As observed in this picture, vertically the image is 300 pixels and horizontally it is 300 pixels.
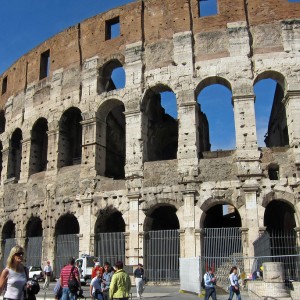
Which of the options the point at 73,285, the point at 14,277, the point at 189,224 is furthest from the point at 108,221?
the point at 14,277

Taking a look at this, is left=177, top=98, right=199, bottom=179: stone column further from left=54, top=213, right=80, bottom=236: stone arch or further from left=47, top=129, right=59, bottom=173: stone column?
left=47, top=129, right=59, bottom=173: stone column

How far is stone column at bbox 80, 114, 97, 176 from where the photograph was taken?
1647 cm

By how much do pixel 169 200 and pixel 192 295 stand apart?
433cm

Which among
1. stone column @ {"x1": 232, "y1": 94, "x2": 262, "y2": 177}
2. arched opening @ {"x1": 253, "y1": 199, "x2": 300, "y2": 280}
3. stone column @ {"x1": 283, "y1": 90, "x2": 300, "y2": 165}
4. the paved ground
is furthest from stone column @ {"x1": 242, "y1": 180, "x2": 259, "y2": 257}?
the paved ground

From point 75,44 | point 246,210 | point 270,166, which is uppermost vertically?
point 75,44

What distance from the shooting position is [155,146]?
18.9 metres

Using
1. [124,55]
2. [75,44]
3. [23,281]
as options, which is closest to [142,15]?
[124,55]

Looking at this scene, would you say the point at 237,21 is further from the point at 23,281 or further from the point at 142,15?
the point at 23,281

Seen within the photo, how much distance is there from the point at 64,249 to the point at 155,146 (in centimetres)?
594

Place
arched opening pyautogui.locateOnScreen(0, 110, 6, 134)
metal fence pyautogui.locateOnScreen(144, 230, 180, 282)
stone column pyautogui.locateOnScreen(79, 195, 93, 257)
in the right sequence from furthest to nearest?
arched opening pyautogui.locateOnScreen(0, 110, 6, 134), stone column pyautogui.locateOnScreen(79, 195, 93, 257), metal fence pyautogui.locateOnScreen(144, 230, 180, 282)

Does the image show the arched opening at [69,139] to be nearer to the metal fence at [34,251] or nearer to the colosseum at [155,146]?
the colosseum at [155,146]

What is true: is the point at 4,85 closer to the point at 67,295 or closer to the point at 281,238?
the point at 281,238

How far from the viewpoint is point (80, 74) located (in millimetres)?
18125

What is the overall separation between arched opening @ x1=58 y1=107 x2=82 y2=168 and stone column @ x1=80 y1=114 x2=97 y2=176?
4.65 ft
